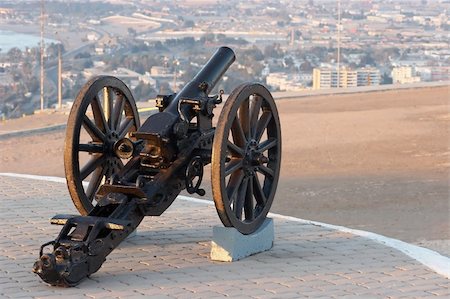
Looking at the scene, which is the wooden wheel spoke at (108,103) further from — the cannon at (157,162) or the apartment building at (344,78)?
the apartment building at (344,78)

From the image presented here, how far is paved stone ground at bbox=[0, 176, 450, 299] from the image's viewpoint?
362 inches

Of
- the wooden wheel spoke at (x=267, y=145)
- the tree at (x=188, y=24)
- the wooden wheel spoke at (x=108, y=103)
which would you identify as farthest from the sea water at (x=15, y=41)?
the wooden wheel spoke at (x=267, y=145)

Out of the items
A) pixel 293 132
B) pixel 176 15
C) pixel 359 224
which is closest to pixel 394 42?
pixel 176 15

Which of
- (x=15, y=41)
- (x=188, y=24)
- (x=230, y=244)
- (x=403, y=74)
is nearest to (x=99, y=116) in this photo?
(x=230, y=244)

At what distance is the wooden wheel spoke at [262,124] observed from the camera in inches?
418

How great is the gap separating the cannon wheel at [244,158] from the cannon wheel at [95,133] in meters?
1.13

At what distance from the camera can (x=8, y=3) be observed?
47.2 metres

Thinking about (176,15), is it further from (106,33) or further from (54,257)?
(54,257)

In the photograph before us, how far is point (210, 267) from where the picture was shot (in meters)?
10.0

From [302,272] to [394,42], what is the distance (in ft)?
151

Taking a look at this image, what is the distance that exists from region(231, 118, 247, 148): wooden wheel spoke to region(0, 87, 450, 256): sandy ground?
3917mm

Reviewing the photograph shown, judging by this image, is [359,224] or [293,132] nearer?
[359,224]

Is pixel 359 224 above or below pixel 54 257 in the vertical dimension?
below

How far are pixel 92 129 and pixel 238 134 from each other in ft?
4.27
